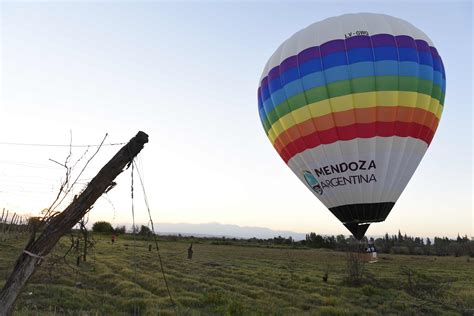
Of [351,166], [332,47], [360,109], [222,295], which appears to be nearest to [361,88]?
[360,109]

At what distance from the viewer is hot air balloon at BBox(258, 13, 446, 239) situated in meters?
15.4

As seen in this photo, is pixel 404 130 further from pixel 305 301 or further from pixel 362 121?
pixel 305 301

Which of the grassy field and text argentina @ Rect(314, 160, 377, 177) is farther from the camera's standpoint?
text argentina @ Rect(314, 160, 377, 177)

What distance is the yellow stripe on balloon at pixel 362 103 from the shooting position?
15422 mm

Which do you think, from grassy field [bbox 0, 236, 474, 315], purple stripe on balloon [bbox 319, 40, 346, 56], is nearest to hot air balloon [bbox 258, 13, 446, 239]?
purple stripe on balloon [bbox 319, 40, 346, 56]

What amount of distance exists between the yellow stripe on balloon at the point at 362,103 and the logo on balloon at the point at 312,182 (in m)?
2.13

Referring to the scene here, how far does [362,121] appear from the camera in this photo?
15438 millimetres

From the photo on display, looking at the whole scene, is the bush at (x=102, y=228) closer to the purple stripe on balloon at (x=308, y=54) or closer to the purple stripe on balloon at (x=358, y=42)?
the purple stripe on balloon at (x=308, y=54)

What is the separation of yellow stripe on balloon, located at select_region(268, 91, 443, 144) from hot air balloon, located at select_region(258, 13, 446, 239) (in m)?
0.04

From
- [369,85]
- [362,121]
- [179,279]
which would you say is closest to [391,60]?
[369,85]

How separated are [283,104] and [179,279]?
9648 mm

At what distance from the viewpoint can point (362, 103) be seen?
15422 millimetres

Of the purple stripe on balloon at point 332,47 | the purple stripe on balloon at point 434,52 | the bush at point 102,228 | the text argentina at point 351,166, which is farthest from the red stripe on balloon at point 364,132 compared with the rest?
the bush at point 102,228

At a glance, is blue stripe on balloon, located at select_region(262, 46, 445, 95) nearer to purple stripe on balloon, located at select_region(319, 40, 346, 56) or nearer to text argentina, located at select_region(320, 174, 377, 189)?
purple stripe on balloon, located at select_region(319, 40, 346, 56)
